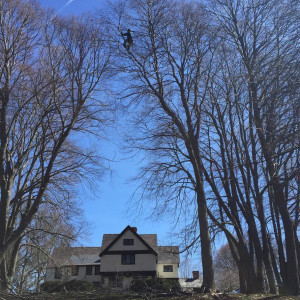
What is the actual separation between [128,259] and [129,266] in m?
0.75

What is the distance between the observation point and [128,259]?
112 ft

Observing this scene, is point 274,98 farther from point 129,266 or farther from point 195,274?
point 195,274

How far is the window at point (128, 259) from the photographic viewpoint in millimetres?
33844

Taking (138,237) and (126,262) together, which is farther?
(138,237)

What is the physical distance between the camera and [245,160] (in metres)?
13.1

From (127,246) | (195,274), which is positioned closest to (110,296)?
(127,246)

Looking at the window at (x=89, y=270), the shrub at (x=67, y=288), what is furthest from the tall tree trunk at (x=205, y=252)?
the window at (x=89, y=270)

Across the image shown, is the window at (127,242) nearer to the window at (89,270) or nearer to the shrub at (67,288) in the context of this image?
the window at (89,270)

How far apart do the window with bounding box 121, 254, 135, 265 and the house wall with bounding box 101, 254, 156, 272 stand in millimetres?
328

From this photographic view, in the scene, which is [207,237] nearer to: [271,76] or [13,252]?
[271,76]

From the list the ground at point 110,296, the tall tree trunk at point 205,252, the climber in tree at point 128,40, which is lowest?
the ground at point 110,296

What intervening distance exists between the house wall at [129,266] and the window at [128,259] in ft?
1.08

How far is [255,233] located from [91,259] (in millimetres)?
27826

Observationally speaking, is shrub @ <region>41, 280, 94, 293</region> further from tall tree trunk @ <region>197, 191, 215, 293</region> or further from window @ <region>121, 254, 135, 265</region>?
window @ <region>121, 254, 135, 265</region>
